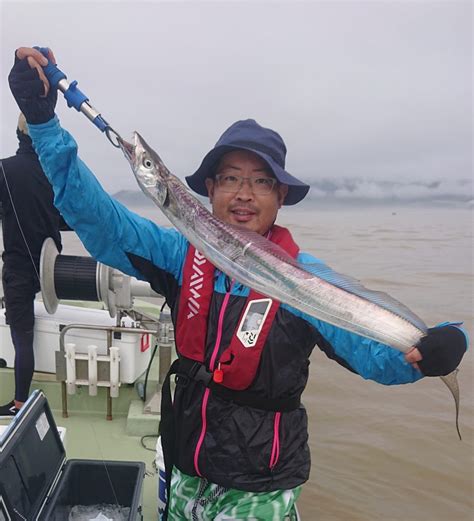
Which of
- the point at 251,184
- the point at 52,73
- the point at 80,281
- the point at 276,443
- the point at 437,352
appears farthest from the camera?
the point at 80,281

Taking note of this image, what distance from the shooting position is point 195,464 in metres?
2.19

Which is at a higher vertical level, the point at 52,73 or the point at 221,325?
the point at 52,73

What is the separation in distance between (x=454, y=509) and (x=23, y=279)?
441 cm

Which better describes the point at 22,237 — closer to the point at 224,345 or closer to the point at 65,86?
the point at 65,86

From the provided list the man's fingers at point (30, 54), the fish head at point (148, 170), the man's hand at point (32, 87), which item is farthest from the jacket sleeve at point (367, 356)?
the man's fingers at point (30, 54)

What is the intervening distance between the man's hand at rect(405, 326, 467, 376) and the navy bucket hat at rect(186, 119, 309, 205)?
95 centimetres

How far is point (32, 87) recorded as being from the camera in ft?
6.28

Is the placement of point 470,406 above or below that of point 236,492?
below

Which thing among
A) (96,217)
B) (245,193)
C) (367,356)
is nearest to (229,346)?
(367,356)

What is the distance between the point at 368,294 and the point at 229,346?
0.72m

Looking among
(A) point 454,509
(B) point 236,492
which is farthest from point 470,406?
(B) point 236,492

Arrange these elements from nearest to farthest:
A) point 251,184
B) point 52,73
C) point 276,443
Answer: point 52,73 < point 276,443 < point 251,184

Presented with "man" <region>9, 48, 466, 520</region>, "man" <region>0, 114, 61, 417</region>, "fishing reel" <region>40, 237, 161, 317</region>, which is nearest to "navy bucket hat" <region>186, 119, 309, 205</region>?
"man" <region>9, 48, 466, 520</region>

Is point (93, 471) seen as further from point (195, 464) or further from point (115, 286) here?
point (115, 286)
